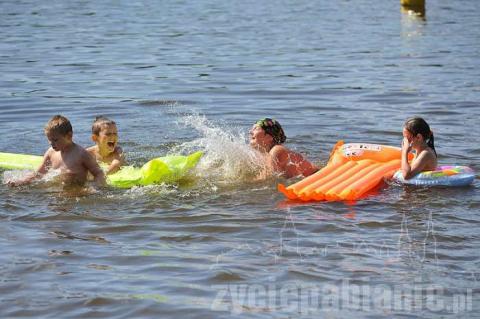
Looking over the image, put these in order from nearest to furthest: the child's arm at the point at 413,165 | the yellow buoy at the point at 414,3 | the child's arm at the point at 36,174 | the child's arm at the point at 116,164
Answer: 1. the child's arm at the point at 413,165
2. the child's arm at the point at 36,174
3. the child's arm at the point at 116,164
4. the yellow buoy at the point at 414,3

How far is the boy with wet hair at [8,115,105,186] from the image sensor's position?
7.61m

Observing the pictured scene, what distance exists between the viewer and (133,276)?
5.63m

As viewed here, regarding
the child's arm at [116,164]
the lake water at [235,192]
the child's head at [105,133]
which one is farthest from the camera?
the child's head at [105,133]

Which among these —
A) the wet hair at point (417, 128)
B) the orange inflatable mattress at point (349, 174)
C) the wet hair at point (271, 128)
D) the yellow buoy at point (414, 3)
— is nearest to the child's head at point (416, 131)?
the wet hair at point (417, 128)

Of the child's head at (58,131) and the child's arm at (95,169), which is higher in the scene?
the child's head at (58,131)

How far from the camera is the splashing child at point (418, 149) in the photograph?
304 inches

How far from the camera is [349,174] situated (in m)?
7.78

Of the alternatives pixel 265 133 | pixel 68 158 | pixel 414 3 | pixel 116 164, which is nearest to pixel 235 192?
pixel 265 133

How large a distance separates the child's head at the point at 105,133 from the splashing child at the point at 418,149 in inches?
104

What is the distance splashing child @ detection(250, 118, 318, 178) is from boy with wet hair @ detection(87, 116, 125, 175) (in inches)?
49.9

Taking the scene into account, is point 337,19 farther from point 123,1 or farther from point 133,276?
point 133,276

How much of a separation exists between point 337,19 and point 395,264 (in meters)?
17.2

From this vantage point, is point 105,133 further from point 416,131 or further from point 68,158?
point 416,131

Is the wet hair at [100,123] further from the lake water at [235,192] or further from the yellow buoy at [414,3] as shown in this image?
the yellow buoy at [414,3]
